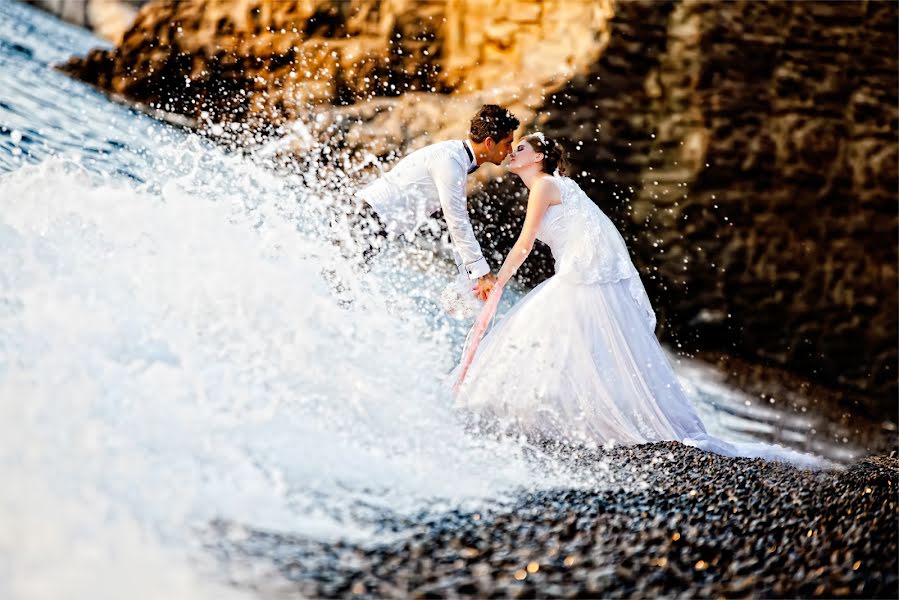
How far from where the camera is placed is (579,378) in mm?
6180

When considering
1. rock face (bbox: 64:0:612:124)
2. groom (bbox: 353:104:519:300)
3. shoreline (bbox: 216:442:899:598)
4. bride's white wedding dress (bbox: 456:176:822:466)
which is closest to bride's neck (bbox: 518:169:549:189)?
bride's white wedding dress (bbox: 456:176:822:466)

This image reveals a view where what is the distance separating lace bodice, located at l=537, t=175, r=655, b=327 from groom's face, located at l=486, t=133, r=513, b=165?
0.42 metres

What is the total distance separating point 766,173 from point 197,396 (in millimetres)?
8619

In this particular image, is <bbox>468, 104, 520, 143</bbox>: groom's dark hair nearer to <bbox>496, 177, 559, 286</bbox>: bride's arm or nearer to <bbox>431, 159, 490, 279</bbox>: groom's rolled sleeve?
<bbox>431, 159, 490, 279</bbox>: groom's rolled sleeve

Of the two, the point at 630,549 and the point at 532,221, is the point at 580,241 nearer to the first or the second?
the point at 532,221

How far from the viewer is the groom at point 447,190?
20.7ft

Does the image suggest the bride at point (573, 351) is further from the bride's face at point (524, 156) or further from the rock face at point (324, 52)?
the rock face at point (324, 52)

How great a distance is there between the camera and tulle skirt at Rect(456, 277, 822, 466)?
20.0 ft

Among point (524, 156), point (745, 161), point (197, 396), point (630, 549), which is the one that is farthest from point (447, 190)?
point (745, 161)

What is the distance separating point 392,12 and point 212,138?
3672 mm

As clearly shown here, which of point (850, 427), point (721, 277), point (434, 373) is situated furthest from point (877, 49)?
point (434, 373)

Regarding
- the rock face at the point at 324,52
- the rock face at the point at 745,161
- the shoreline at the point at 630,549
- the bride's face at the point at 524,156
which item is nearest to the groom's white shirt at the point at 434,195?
the bride's face at the point at 524,156

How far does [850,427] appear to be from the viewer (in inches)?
399

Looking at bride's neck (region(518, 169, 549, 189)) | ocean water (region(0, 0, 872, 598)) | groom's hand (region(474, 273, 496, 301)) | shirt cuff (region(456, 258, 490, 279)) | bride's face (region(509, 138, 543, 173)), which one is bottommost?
ocean water (region(0, 0, 872, 598))
